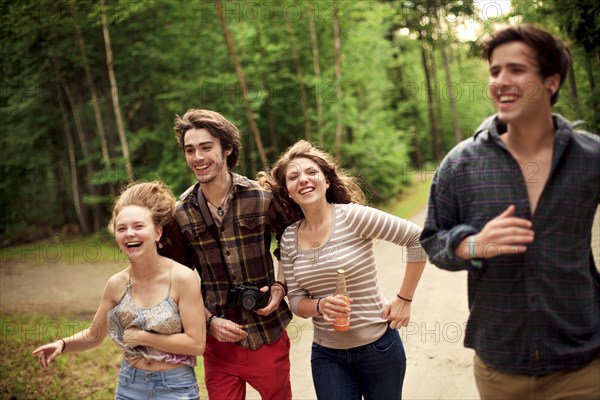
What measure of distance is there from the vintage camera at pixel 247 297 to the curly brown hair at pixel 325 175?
50cm

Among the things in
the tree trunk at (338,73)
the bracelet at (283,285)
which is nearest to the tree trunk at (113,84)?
the tree trunk at (338,73)

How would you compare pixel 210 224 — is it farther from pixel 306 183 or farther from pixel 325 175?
pixel 325 175

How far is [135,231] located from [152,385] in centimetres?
83

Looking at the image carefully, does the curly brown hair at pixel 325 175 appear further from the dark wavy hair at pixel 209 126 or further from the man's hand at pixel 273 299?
the man's hand at pixel 273 299

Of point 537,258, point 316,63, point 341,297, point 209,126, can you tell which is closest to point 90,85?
point 316,63

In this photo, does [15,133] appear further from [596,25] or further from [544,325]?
[544,325]

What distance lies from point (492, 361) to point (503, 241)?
60cm

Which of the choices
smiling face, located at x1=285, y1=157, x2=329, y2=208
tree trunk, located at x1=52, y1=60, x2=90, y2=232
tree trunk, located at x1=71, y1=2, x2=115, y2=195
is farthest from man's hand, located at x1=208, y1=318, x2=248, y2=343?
tree trunk, located at x1=52, y1=60, x2=90, y2=232

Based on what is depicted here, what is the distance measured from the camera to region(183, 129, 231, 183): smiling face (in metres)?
3.37

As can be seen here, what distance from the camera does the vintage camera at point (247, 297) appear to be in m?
3.33

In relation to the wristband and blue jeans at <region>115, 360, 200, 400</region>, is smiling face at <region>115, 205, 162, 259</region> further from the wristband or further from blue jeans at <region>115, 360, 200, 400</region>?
the wristband

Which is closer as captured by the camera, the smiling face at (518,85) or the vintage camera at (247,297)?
the smiling face at (518,85)

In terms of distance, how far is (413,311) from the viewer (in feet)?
24.2

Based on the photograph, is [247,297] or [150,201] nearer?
[150,201]
